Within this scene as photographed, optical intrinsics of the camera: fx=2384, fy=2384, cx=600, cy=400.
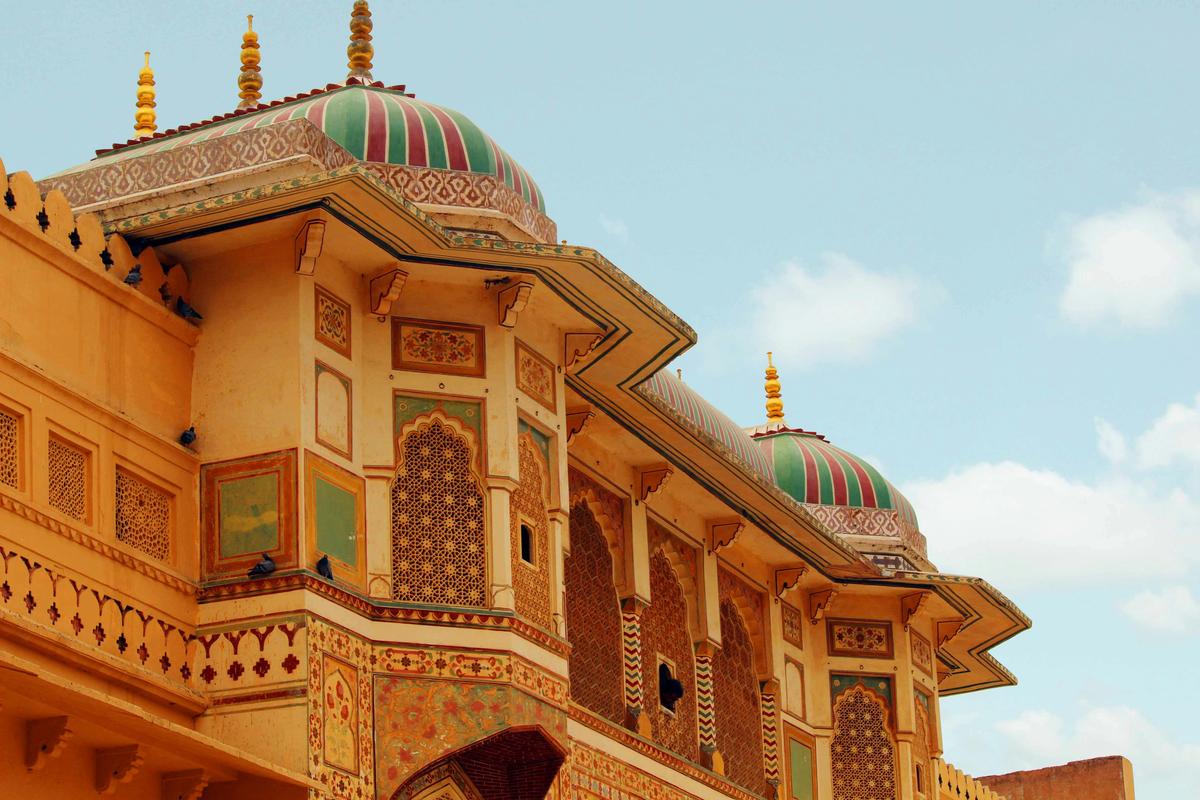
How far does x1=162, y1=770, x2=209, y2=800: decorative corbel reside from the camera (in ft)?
36.7

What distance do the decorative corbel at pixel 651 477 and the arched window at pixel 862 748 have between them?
358 centimetres

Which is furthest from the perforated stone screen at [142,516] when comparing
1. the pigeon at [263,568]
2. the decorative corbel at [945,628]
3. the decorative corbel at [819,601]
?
the decorative corbel at [945,628]

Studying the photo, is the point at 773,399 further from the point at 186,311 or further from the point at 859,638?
the point at 186,311

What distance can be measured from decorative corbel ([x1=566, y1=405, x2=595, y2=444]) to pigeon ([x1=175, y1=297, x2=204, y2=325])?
121 inches

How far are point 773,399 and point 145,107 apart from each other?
7.34 meters

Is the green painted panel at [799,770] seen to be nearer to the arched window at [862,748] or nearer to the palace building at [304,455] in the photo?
the arched window at [862,748]

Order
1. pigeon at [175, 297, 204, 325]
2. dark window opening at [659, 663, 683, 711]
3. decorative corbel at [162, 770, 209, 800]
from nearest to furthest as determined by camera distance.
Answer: decorative corbel at [162, 770, 209, 800] → pigeon at [175, 297, 204, 325] → dark window opening at [659, 663, 683, 711]

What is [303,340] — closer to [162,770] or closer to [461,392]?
[461,392]

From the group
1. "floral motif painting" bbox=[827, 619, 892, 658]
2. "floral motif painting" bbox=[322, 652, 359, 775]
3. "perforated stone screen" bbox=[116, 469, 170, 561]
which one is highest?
"floral motif painting" bbox=[827, 619, 892, 658]

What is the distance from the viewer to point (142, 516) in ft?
38.8

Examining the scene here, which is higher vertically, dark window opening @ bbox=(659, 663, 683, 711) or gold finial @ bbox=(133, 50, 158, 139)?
gold finial @ bbox=(133, 50, 158, 139)

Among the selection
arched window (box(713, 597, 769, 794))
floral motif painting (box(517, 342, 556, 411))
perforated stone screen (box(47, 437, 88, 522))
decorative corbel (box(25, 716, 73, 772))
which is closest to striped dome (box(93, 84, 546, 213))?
floral motif painting (box(517, 342, 556, 411))

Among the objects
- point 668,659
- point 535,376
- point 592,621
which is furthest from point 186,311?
point 668,659

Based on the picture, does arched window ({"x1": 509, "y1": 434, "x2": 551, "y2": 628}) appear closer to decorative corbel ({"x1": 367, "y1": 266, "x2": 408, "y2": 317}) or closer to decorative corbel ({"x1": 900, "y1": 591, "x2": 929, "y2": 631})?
decorative corbel ({"x1": 367, "y1": 266, "x2": 408, "y2": 317})
